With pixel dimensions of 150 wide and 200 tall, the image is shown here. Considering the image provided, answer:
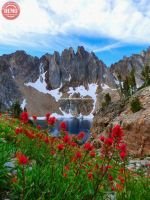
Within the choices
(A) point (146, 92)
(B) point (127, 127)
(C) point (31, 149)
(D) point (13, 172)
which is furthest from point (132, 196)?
(A) point (146, 92)

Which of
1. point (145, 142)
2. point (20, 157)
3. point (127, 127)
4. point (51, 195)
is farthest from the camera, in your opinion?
point (127, 127)

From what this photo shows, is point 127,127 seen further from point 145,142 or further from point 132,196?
point 132,196

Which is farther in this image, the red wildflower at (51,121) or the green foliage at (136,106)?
the green foliage at (136,106)

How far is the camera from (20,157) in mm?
4809

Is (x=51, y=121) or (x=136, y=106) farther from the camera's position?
(x=136, y=106)

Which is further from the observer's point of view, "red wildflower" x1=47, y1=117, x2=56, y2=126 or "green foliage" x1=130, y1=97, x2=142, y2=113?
"green foliage" x1=130, y1=97, x2=142, y2=113

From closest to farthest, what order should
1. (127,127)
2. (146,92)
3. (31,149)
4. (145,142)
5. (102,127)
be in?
1. (31,149)
2. (145,142)
3. (127,127)
4. (146,92)
5. (102,127)

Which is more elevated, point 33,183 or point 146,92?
point 146,92

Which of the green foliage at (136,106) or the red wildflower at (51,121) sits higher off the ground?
the green foliage at (136,106)

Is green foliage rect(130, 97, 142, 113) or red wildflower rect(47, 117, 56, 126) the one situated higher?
green foliage rect(130, 97, 142, 113)

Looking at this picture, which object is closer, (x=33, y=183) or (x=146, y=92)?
(x=33, y=183)

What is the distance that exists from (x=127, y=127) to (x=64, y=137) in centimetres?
2777

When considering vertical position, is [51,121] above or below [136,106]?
below

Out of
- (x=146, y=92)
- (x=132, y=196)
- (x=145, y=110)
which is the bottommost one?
(x=132, y=196)
